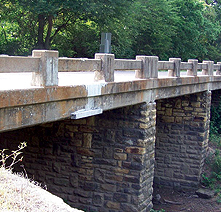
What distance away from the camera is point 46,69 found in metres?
5.80

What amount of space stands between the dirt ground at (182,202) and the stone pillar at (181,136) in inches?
14.6

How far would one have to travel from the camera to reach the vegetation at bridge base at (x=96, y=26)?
2052 cm

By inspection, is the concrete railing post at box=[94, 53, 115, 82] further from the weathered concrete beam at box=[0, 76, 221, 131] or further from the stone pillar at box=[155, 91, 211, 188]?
the stone pillar at box=[155, 91, 211, 188]

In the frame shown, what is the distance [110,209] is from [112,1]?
44.2ft

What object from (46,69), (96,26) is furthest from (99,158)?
(96,26)

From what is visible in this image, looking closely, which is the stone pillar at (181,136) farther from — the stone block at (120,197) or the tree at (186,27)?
the tree at (186,27)

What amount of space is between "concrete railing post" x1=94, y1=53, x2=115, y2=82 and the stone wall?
201 cm

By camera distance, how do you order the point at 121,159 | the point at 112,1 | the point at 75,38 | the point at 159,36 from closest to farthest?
the point at 121,159 < the point at 112,1 < the point at 75,38 < the point at 159,36

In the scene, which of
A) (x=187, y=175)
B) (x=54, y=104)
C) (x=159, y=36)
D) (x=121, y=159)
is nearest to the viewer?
(x=54, y=104)

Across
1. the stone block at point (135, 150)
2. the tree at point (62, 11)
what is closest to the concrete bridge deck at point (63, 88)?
the stone block at point (135, 150)

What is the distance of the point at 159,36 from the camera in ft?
89.5

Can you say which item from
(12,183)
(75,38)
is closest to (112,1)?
(75,38)

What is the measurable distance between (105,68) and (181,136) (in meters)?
7.15

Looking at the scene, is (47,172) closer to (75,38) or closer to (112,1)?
(112,1)
